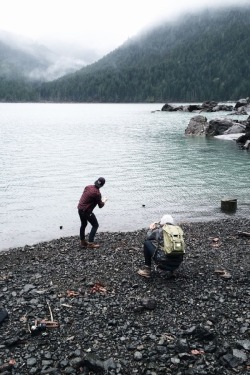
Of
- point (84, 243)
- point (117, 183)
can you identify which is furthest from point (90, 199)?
point (117, 183)

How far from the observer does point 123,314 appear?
1138cm

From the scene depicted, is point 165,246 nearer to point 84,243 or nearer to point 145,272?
point 145,272

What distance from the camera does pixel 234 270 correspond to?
14.7m

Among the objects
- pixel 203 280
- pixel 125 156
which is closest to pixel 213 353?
pixel 203 280

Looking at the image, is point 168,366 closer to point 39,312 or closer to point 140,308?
point 140,308

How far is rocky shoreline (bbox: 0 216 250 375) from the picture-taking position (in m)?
9.20

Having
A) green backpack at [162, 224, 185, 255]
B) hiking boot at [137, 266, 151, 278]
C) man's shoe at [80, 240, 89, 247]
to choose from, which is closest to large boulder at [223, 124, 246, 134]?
man's shoe at [80, 240, 89, 247]

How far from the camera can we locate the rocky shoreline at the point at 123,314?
920 cm

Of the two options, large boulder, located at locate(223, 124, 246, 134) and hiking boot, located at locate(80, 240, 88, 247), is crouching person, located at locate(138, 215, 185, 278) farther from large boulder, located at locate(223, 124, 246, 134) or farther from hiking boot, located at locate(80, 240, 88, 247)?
large boulder, located at locate(223, 124, 246, 134)

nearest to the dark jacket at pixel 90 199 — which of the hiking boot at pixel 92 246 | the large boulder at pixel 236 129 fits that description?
the hiking boot at pixel 92 246

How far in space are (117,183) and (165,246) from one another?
80.0ft

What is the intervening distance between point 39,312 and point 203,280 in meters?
5.96

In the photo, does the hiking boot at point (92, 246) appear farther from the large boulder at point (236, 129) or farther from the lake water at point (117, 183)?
the large boulder at point (236, 129)

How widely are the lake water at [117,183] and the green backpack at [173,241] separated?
35.7ft
